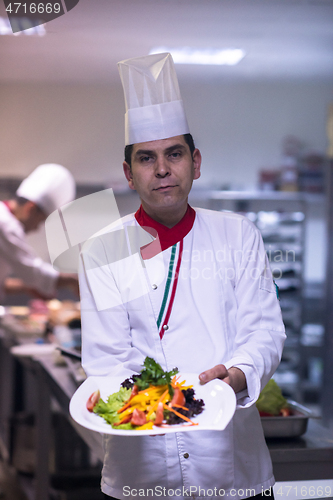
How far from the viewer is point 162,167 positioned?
1345 mm

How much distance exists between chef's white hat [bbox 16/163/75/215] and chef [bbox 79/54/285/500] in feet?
2.83

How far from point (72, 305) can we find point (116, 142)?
174cm

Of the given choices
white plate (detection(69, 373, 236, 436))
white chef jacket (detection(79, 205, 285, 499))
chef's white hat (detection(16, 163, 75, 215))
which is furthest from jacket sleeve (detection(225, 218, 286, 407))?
chef's white hat (detection(16, 163, 75, 215))

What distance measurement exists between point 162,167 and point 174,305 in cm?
37

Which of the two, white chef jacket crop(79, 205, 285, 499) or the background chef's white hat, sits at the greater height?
the background chef's white hat

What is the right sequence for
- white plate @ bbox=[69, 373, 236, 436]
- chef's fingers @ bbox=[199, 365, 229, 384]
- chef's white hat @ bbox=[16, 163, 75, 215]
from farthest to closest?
chef's white hat @ bbox=[16, 163, 75, 215] → chef's fingers @ bbox=[199, 365, 229, 384] → white plate @ bbox=[69, 373, 236, 436]

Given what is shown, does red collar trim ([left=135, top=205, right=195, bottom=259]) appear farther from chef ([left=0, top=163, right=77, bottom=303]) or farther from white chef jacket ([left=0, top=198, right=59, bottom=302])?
white chef jacket ([left=0, top=198, right=59, bottom=302])

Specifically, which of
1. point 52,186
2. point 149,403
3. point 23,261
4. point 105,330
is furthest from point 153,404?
point 23,261

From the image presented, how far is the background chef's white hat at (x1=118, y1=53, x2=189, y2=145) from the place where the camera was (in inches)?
56.4

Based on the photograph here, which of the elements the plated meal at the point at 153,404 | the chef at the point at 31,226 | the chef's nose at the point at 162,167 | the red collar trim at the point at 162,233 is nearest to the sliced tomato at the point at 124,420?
the plated meal at the point at 153,404

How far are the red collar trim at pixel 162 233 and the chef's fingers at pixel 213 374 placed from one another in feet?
1.40

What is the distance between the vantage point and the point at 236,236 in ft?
4.75

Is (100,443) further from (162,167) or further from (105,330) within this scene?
(162,167)

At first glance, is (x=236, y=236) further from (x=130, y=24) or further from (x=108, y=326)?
(x=130, y=24)
